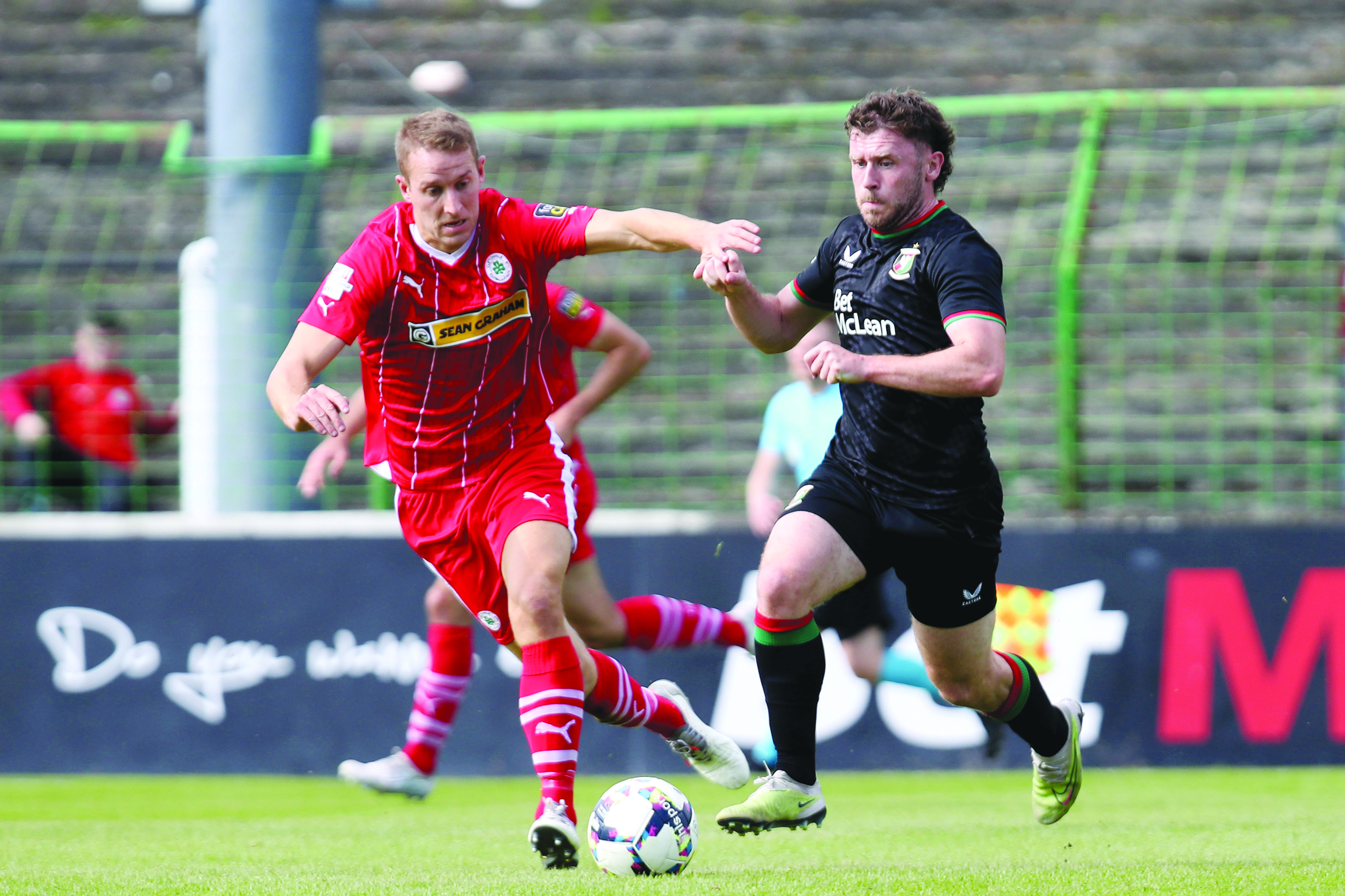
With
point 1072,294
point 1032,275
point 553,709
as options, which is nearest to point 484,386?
point 553,709

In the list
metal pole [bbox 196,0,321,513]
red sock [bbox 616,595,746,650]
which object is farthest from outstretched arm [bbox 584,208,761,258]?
metal pole [bbox 196,0,321,513]

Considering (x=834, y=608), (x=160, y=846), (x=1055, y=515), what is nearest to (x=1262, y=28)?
(x=1055, y=515)

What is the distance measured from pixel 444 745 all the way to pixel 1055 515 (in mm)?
3109

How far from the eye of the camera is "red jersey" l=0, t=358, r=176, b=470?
777cm

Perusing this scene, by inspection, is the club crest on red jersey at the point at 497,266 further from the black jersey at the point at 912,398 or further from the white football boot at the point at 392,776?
the white football boot at the point at 392,776

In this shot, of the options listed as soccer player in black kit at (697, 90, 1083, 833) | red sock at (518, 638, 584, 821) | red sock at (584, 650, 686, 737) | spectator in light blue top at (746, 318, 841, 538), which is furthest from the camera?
spectator in light blue top at (746, 318, 841, 538)

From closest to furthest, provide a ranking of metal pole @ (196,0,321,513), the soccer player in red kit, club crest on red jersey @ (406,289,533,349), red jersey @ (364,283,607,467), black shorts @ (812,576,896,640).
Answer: the soccer player in red kit → club crest on red jersey @ (406,289,533,349) → red jersey @ (364,283,607,467) → black shorts @ (812,576,896,640) → metal pole @ (196,0,321,513)

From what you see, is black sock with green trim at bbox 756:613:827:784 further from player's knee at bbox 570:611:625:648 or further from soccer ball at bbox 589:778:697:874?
player's knee at bbox 570:611:625:648

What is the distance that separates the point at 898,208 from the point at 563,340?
1.83 metres

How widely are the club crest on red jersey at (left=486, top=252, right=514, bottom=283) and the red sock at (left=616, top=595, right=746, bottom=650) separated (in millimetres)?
1561

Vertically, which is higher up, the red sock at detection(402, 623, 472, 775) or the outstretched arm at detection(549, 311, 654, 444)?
the outstretched arm at detection(549, 311, 654, 444)

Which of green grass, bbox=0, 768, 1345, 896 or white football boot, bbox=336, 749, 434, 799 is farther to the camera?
white football boot, bbox=336, 749, 434, 799

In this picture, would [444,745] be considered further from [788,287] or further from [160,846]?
[788,287]

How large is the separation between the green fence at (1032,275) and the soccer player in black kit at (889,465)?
3048 mm
